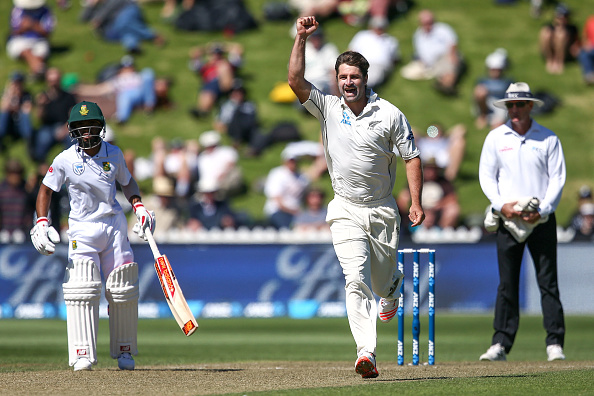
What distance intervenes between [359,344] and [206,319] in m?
7.81

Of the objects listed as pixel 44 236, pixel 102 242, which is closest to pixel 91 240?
pixel 102 242

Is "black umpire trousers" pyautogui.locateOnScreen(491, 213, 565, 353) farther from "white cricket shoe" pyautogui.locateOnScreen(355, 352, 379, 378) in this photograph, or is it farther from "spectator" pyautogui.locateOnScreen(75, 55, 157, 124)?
"spectator" pyautogui.locateOnScreen(75, 55, 157, 124)

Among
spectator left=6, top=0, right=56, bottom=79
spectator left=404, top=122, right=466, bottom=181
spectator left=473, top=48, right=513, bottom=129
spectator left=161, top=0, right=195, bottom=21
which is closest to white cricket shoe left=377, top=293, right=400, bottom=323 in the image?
spectator left=404, top=122, right=466, bottom=181

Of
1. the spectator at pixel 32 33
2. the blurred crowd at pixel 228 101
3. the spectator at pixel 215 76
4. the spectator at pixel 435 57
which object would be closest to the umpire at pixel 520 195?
the blurred crowd at pixel 228 101

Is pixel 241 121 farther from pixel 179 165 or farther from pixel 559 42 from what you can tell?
pixel 559 42

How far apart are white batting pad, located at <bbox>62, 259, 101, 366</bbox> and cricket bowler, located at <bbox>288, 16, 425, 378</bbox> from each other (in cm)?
184

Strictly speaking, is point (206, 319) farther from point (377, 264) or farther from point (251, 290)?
point (377, 264)

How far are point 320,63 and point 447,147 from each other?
9.49 ft

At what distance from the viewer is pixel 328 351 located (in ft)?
32.9

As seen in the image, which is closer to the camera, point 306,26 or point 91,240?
point 306,26

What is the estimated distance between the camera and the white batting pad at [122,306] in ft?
24.6

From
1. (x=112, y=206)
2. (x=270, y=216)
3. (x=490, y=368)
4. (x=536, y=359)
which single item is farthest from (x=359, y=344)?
(x=270, y=216)

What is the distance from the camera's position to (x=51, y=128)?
1900 centimetres

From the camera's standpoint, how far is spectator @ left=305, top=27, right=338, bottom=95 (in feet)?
61.3
